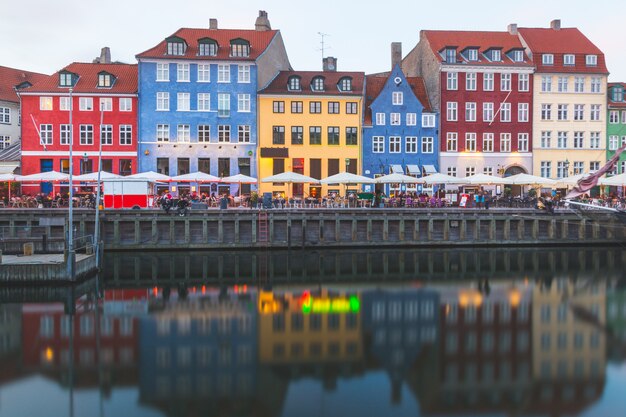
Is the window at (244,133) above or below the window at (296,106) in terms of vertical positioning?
below

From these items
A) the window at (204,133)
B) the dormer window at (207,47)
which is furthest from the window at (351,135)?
the dormer window at (207,47)

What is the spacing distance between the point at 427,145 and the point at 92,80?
2957 cm

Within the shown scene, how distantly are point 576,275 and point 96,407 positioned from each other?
25.2m

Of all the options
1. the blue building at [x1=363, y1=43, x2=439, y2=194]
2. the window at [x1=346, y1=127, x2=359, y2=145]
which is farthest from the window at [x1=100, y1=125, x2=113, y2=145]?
the blue building at [x1=363, y1=43, x2=439, y2=194]

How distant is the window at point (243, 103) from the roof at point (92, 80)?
874 centimetres

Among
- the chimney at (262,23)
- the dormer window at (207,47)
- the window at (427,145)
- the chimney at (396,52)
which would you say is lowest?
the window at (427,145)

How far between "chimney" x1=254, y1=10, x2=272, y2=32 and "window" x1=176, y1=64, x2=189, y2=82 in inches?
412

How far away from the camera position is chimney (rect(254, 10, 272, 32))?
59791 millimetres

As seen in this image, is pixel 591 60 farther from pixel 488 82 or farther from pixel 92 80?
pixel 92 80

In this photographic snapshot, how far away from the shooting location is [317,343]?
19.2 meters

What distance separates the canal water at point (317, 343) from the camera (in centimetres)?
1436

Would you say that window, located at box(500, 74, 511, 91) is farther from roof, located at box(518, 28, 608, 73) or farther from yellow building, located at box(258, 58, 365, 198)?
yellow building, located at box(258, 58, 365, 198)

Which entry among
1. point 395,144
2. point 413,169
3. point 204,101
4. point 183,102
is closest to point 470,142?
point 413,169

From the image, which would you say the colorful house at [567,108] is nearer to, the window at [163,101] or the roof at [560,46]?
the roof at [560,46]
